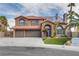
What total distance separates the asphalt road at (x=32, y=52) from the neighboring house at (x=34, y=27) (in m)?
0.37

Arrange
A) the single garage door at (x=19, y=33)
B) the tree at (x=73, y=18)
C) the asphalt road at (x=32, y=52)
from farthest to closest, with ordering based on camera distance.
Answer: the single garage door at (x=19, y=33)
the tree at (x=73, y=18)
the asphalt road at (x=32, y=52)

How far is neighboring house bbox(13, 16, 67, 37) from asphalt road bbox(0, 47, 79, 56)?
370mm

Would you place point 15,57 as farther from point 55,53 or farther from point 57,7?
point 57,7

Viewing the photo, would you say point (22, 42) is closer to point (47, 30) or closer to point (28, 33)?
point (28, 33)

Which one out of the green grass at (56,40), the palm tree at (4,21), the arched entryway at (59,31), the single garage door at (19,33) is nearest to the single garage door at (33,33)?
the single garage door at (19,33)

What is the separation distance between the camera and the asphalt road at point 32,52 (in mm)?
9406

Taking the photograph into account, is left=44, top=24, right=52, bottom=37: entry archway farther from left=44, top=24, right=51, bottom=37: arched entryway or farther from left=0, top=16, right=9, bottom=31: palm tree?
left=0, top=16, right=9, bottom=31: palm tree

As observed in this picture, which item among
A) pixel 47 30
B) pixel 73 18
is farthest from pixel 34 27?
pixel 73 18

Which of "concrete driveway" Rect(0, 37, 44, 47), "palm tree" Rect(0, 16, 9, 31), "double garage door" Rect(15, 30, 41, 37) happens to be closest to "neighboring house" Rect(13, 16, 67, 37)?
"double garage door" Rect(15, 30, 41, 37)

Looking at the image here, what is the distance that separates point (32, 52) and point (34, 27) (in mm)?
650

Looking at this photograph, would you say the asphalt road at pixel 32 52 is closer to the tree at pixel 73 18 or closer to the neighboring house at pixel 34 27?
the neighboring house at pixel 34 27

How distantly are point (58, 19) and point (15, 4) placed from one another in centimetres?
115

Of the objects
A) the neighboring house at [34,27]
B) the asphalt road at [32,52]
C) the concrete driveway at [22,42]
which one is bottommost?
the asphalt road at [32,52]

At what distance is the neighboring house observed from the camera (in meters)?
9.57
